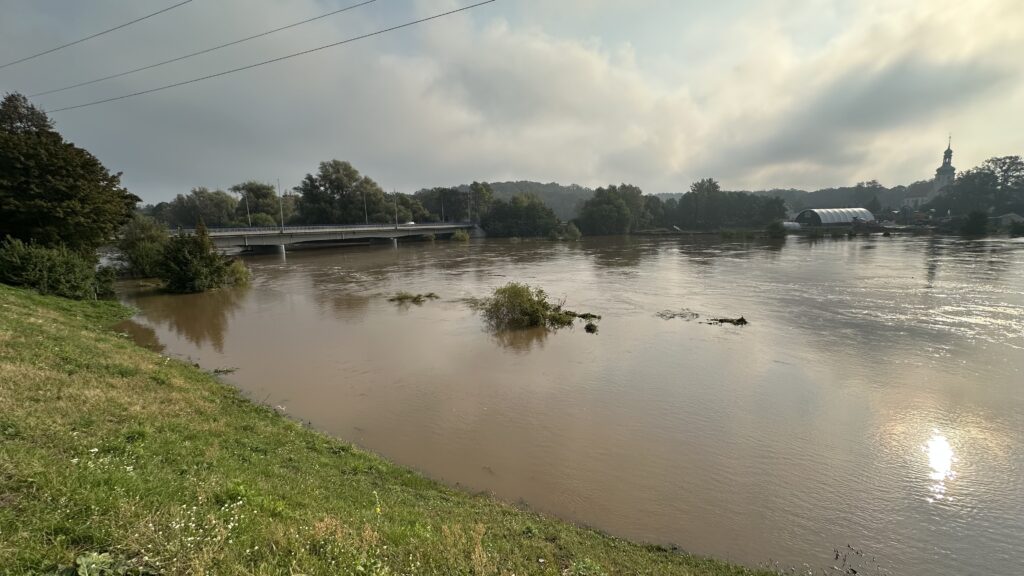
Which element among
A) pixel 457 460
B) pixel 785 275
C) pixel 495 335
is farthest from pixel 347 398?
pixel 785 275

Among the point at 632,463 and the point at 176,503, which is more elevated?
the point at 176,503

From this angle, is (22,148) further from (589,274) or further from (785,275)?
(785,275)

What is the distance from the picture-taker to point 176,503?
16.6ft

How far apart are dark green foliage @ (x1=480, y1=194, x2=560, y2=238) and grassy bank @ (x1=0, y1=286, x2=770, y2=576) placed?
100 m

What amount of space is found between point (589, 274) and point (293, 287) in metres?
27.2

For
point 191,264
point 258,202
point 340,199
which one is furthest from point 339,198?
point 191,264

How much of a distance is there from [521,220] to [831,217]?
83.4 meters

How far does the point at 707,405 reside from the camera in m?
13.6

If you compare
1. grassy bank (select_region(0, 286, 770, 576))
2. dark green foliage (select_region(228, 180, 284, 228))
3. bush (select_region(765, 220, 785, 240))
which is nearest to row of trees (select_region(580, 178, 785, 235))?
bush (select_region(765, 220, 785, 240))

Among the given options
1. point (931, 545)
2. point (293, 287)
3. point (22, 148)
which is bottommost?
point (931, 545)

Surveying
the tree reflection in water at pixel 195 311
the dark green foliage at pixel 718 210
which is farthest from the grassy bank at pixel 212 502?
the dark green foliage at pixel 718 210

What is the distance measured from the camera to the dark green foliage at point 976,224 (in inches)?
3290

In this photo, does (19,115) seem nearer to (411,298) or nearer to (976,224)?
(411,298)

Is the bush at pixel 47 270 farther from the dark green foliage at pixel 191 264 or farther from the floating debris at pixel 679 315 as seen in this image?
the floating debris at pixel 679 315
